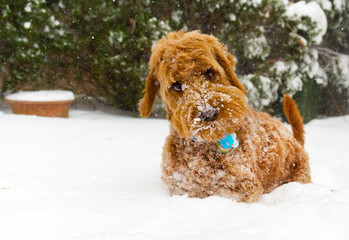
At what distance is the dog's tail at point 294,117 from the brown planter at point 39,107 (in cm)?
466

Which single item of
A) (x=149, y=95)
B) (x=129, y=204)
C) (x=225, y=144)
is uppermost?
(x=149, y=95)

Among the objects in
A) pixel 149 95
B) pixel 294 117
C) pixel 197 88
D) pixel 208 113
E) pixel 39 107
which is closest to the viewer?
pixel 208 113

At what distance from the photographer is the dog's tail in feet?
8.04

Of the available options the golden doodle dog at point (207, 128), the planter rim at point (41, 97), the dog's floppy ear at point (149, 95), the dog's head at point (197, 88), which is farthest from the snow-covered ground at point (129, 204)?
the planter rim at point (41, 97)

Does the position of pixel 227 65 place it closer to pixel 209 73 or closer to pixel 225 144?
pixel 209 73

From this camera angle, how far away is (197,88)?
5.80ft

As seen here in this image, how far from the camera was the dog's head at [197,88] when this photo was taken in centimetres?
170

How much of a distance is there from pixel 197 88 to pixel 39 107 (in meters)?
4.90

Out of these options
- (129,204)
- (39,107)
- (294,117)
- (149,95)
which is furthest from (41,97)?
(294,117)

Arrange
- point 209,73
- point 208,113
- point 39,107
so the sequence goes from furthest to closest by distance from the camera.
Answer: point 39,107
point 209,73
point 208,113

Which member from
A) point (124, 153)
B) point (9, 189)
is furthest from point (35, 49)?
point (9, 189)

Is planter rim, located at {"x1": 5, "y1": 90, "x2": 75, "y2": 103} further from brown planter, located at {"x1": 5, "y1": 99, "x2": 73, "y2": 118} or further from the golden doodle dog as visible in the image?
the golden doodle dog

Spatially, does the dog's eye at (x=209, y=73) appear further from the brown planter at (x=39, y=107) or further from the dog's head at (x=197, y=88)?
the brown planter at (x=39, y=107)

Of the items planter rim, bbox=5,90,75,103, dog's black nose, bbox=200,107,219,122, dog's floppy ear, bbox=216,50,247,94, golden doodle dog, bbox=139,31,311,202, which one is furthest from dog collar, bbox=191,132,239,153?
planter rim, bbox=5,90,75,103
